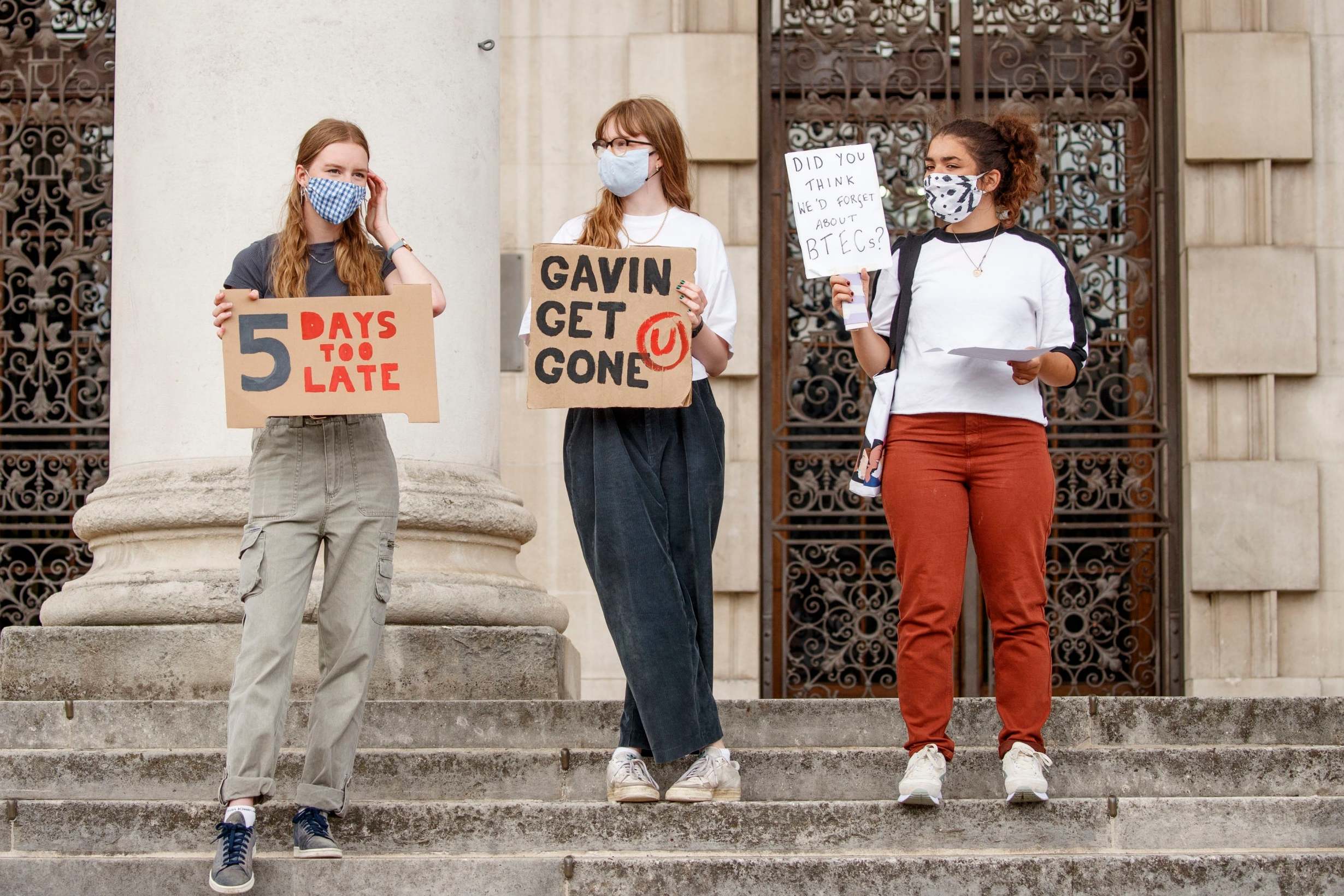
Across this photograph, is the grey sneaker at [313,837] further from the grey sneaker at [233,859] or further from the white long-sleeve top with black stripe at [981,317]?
the white long-sleeve top with black stripe at [981,317]

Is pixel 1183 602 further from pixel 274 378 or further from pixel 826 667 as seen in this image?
pixel 274 378

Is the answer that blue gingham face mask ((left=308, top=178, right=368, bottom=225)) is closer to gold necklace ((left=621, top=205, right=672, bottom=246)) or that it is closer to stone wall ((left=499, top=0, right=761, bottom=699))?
gold necklace ((left=621, top=205, right=672, bottom=246))

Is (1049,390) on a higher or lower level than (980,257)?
lower

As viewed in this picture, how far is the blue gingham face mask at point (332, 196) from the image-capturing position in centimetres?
517

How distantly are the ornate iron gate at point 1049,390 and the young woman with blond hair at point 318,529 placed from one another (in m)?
5.37

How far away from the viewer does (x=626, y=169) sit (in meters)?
5.34

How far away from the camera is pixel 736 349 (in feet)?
33.8

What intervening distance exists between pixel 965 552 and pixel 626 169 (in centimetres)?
145

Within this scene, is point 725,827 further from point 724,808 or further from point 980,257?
point 980,257

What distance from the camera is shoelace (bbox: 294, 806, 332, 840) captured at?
5027 millimetres

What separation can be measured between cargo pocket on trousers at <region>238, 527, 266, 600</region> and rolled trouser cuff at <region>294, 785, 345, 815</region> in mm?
545

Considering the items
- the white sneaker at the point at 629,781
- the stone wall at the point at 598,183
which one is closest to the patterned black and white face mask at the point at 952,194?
the white sneaker at the point at 629,781

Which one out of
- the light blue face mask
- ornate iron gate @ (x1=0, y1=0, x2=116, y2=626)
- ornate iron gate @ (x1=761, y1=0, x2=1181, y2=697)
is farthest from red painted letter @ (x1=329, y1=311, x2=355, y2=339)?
ornate iron gate @ (x1=0, y1=0, x2=116, y2=626)

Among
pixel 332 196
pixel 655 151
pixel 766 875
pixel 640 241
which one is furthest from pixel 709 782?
pixel 332 196
